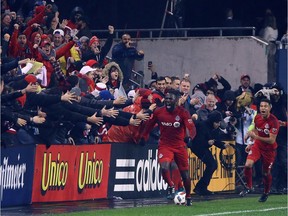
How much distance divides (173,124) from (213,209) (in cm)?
177

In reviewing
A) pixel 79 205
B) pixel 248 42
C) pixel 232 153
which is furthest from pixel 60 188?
pixel 248 42

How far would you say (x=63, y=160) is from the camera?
64.7ft

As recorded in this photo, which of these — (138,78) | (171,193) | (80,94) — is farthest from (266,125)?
(138,78)

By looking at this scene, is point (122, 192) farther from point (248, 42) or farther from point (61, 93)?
point (248, 42)

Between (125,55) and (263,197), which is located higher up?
(125,55)

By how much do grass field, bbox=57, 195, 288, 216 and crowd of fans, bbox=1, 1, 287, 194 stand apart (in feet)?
5.83

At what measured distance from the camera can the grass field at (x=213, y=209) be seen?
720 inches

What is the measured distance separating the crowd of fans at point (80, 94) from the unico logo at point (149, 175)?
0.54 metres

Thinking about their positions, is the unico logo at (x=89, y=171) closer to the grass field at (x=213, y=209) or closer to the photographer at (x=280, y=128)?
the grass field at (x=213, y=209)

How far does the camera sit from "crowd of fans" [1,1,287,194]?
18.8 m

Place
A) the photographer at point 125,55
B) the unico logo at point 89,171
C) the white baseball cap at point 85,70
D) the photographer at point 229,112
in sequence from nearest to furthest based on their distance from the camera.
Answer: the unico logo at point 89,171 < the white baseball cap at point 85,70 < the photographer at point 229,112 < the photographer at point 125,55

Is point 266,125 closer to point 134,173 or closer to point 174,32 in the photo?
point 134,173

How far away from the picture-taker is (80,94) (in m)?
21.1

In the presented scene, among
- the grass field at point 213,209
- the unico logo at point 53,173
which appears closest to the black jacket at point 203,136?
the grass field at point 213,209
